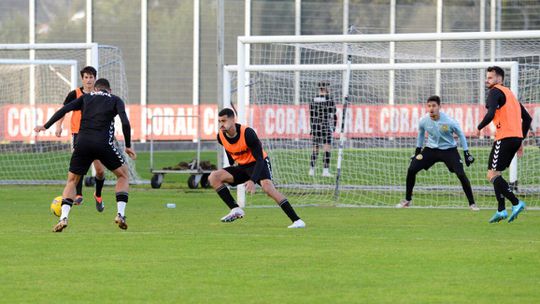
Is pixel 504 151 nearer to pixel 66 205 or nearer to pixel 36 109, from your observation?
pixel 66 205

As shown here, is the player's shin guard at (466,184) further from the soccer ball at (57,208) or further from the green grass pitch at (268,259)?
the soccer ball at (57,208)

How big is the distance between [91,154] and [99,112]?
1.80ft

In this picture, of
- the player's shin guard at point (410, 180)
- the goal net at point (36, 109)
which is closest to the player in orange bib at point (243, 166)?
the player's shin guard at point (410, 180)

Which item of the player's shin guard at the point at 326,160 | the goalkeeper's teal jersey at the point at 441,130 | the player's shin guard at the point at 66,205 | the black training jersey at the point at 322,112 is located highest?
the black training jersey at the point at 322,112

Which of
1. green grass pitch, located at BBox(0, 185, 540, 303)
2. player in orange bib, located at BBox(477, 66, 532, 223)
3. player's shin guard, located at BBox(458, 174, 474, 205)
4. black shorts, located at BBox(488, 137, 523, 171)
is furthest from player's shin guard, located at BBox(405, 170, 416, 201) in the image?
black shorts, located at BBox(488, 137, 523, 171)

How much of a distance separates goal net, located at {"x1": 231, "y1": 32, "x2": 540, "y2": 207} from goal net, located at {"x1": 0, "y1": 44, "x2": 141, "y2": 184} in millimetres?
3559

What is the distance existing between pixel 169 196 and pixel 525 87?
25.7 ft

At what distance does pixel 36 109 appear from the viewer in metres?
36.1

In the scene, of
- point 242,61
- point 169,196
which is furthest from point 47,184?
point 242,61

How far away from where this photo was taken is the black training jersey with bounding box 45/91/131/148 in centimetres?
1542

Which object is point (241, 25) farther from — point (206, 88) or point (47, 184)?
point (47, 184)

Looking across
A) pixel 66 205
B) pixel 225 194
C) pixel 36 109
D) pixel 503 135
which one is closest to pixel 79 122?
pixel 225 194

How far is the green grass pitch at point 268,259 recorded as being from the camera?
9.63 metres

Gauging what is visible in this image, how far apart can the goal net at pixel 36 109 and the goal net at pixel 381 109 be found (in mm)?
3559
